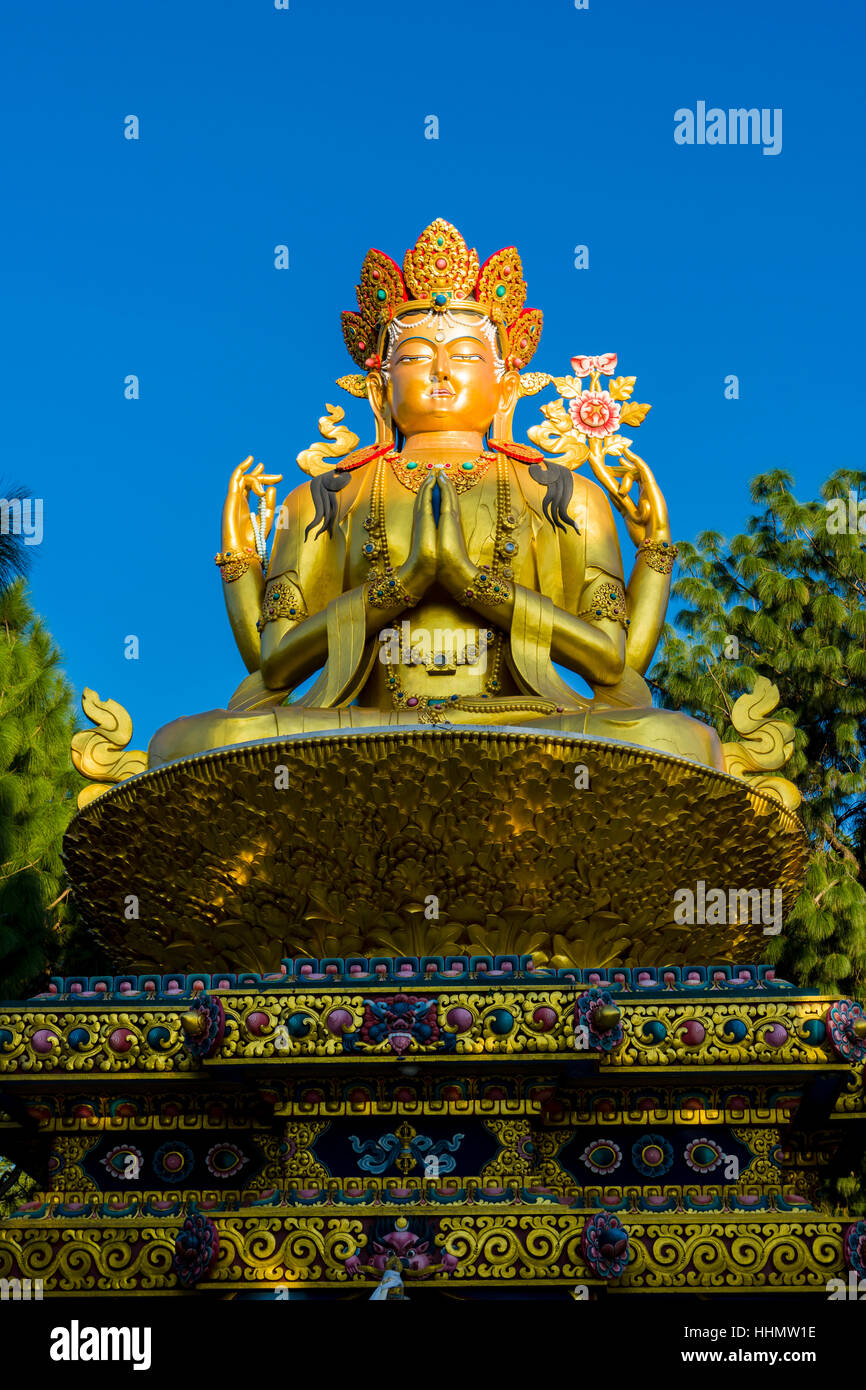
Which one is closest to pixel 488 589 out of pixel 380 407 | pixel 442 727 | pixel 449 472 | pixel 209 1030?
pixel 449 472

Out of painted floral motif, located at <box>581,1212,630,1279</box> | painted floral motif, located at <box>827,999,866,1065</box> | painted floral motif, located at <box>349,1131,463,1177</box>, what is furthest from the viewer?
painted floral motif, located at <box>349,1131,463,1177</box>

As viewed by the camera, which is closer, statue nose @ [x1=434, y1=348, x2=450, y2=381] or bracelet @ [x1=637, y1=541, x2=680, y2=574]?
bracelet @ [x1=637, y1=541, x2=680, y2=574]

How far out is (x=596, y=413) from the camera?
1083 centimetres

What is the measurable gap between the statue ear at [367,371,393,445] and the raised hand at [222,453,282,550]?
0.81 meters

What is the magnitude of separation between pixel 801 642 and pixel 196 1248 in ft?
35.6

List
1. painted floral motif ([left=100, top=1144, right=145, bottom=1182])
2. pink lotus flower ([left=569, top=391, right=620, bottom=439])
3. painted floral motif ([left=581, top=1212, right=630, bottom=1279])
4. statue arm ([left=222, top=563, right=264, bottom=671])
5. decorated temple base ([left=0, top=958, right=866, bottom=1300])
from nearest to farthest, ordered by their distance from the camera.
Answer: painted floral motif ([left=581, top=1212, right=630, bottom=1279]) < decorated temple base ([left=0, top=958, right=866, bottom=1300]) < painted floral motif ([left=100, top=1144, right=145, bottom=1182]) < statue arm ([left=222, top=563, right=264, bottom=671]) < pink lotus flower ([left=569, top=391, right=620, bottom=439])

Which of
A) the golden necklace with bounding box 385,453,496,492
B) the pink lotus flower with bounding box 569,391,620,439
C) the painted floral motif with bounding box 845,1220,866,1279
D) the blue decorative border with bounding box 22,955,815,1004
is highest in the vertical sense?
the pink lotus flower with bounding box 569,391,620,439

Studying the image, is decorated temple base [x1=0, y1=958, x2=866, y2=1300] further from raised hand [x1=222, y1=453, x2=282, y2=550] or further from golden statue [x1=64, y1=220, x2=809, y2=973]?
raised hand [x1=222, y1=453, x2=282, y2=550]

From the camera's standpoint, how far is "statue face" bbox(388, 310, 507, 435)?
35.7ft

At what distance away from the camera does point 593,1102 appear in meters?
7.15

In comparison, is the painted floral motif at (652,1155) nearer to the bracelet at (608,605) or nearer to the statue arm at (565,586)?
the statue arm at (565,586)

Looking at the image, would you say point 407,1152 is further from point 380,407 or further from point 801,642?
point 801,642

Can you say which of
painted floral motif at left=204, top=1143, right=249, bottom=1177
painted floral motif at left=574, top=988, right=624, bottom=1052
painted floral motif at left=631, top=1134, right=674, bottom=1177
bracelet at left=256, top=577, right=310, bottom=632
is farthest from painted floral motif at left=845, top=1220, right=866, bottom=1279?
bracelet at left=256, top=577, right=310, bottom=632

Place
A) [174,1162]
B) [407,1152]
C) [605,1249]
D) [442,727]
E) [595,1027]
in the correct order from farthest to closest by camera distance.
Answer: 1. [442,727]
2. [174,1162]
3. [407,1152]
4. [595,1027]
5. [605,1249]
